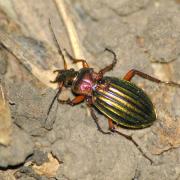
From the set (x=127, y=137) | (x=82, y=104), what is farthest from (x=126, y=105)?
(x=82, y=104)

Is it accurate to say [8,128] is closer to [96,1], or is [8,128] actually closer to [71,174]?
[71,174]

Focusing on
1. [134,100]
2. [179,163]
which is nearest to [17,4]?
[134,100]

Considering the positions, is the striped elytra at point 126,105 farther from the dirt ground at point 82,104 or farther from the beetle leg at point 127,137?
the dirt ground at point 82,104

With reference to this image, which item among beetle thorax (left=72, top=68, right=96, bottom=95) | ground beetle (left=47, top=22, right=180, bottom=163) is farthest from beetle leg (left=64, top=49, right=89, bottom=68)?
beetle thorax (left=72, top=68, right=96, bottom=95)

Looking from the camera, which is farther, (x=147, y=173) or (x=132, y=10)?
(x=132, y=10)

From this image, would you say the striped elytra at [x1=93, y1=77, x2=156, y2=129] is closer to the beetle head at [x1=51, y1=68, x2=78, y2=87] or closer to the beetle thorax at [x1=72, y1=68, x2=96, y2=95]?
the beetle thorax at [x1=72, y1=68, x2=96, y2=95]

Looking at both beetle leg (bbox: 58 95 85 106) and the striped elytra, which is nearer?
the striped elytra

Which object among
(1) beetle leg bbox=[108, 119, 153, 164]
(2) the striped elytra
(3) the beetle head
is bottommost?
(1) beetle leg bbox=[108, 119, 153, 164]

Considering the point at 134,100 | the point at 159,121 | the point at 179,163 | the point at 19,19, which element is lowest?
the point at 179,163
